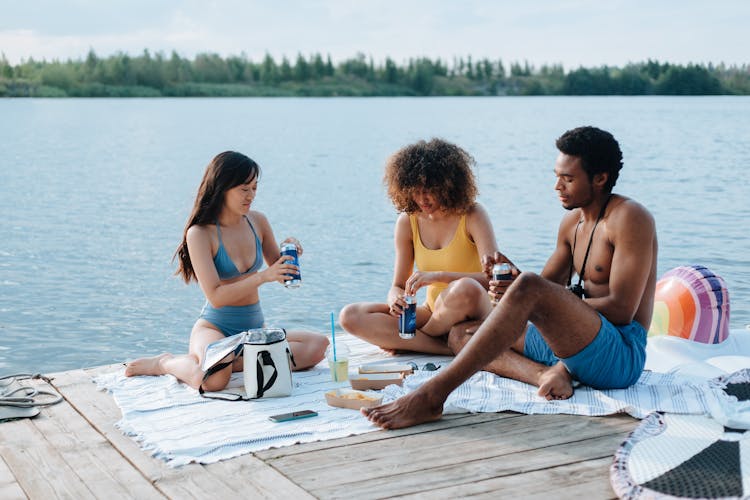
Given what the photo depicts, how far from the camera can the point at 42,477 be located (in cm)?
328

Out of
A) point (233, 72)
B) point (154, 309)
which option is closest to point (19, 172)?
point (154, 309)

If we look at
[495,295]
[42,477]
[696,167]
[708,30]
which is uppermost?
[708,30]

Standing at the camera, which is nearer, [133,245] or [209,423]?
[209,423]

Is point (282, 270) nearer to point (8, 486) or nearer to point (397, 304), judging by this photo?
point (397, 304)

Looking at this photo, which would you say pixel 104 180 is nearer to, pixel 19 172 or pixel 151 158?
pixel 19 172

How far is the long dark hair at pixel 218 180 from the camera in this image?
4.57 m

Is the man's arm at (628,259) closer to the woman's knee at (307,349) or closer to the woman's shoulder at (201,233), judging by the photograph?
the woman's knee at (307,349)

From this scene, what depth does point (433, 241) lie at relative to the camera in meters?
5.02

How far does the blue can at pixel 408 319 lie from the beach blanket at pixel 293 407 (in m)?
0.21

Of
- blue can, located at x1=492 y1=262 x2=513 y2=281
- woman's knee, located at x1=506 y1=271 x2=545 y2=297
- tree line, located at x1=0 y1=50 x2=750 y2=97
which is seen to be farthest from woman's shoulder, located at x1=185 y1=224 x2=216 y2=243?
tree line, located at x1=0 y1=50 x2=750 y2=97

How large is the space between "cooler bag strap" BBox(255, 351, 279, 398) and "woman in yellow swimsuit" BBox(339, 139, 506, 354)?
913 millimetres

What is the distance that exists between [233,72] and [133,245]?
241 ft

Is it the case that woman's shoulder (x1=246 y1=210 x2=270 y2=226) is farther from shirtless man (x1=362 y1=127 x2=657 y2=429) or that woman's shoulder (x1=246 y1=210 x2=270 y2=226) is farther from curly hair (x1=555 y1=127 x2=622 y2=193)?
curly hair (x1=555 y1=127 x2=622 y2=193)

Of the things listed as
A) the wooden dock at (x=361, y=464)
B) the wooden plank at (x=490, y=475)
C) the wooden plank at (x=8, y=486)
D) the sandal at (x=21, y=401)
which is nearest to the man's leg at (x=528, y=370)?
the wooden dock at (x=361, y=464)
